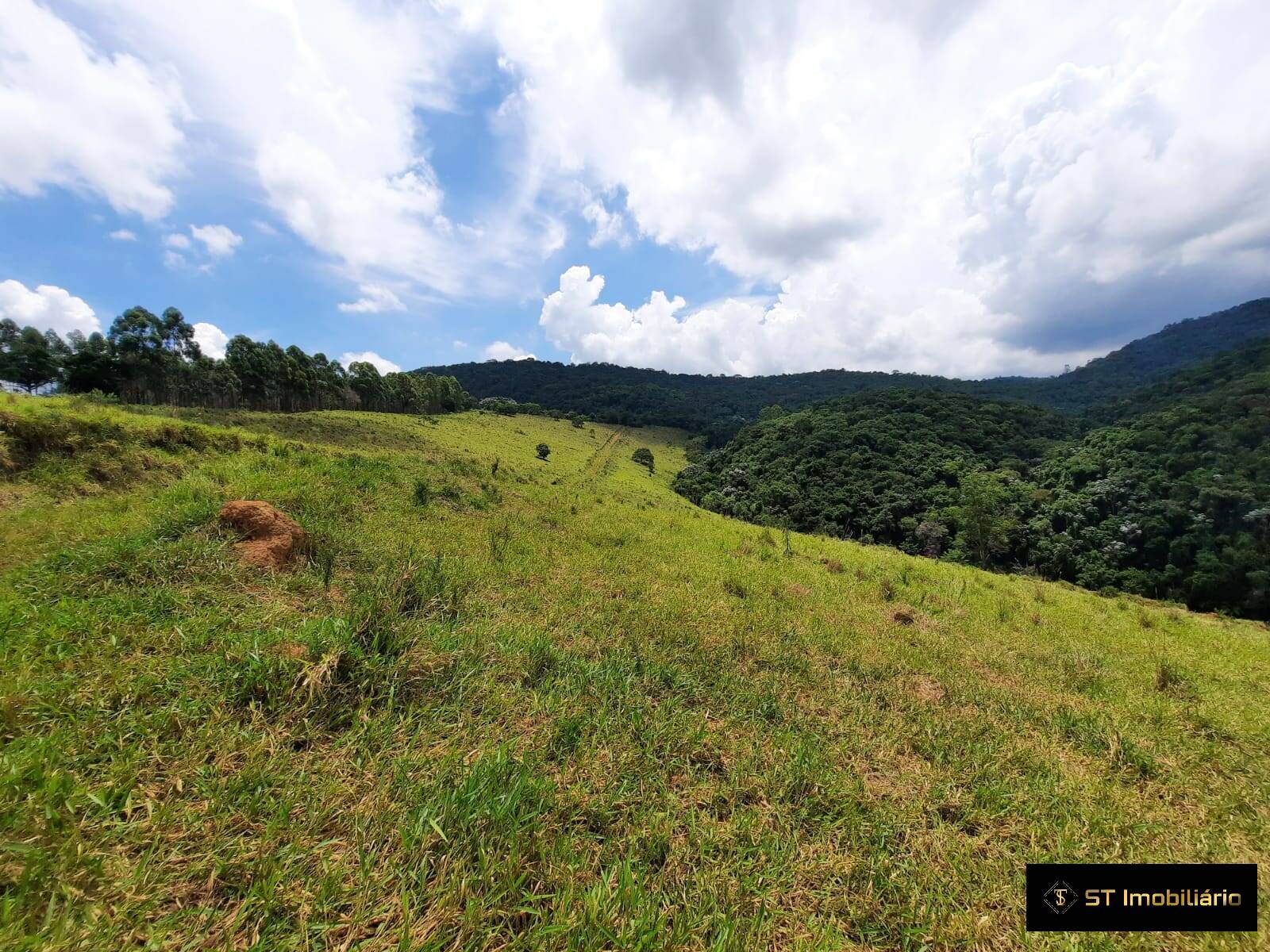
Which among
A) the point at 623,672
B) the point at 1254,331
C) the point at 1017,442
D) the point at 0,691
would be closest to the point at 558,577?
the point at 623,672

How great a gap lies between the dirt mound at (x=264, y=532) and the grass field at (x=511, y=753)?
279mm

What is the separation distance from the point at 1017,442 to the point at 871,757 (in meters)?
89.7

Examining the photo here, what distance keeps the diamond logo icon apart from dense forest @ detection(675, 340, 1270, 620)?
39961 millimetres

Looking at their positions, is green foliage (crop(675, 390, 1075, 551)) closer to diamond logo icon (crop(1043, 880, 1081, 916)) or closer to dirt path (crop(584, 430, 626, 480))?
dirt path (crop(584, 430, 626, 480))

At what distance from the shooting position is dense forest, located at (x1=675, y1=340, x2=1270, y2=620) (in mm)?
40719

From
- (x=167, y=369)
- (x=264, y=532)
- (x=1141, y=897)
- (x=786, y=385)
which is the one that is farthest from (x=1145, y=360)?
(x=167, y=369)

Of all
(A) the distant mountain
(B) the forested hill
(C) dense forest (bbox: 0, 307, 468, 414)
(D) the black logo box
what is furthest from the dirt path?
(A) the distant mountain

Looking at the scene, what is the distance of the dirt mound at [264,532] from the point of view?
6.02 metres

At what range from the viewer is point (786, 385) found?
180 m

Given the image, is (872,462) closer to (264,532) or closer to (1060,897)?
(1060,897)

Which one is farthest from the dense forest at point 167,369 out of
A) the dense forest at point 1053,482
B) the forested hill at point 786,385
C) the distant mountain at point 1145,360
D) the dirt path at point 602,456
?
the distant mountain at point 1145,360

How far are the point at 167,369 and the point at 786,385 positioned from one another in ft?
572

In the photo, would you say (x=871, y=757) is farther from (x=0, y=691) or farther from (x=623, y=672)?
(x=0, y=691)

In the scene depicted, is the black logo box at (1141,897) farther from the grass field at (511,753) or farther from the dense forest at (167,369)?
Answer: the dense forest at (167,369)
